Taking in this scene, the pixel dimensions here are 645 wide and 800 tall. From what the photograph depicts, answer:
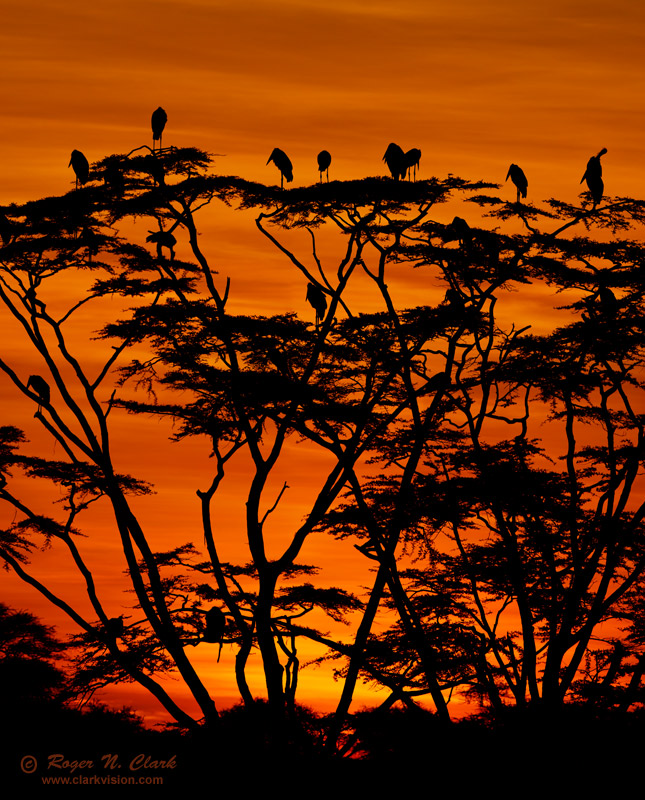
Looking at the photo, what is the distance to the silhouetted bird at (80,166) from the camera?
877 inches

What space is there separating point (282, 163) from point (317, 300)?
3.12m

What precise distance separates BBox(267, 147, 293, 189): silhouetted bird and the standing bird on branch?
244 inches

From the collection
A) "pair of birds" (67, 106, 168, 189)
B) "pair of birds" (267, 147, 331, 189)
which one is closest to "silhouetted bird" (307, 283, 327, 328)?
"pair of birds" (267, 147, 331, 189)

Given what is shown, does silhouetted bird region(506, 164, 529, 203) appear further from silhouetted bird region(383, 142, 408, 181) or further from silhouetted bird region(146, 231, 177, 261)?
silhouetted bird region(146, 231, 177, 261)

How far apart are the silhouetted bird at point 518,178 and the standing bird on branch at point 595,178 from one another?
1249 mm

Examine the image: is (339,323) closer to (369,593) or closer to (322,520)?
(322,520)

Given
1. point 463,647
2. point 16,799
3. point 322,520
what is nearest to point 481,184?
point 322,520

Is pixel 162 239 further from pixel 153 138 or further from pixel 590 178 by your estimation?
pixel 590 178

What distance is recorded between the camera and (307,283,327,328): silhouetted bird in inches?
869

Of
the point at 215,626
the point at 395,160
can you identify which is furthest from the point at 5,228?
the point at 215,626

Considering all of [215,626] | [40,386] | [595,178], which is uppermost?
[595,178]

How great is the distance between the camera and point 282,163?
904 inches

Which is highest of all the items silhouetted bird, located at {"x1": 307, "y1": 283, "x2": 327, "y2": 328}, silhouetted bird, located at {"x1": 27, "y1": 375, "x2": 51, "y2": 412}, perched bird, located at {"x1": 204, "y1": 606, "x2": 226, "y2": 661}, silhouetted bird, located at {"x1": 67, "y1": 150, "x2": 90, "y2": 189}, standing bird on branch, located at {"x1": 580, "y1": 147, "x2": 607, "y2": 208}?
standing bird on branch, located at {"x1": 580, "y1": 147, "x2": 607, "y2": 208}

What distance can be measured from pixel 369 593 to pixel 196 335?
6.13 meters
